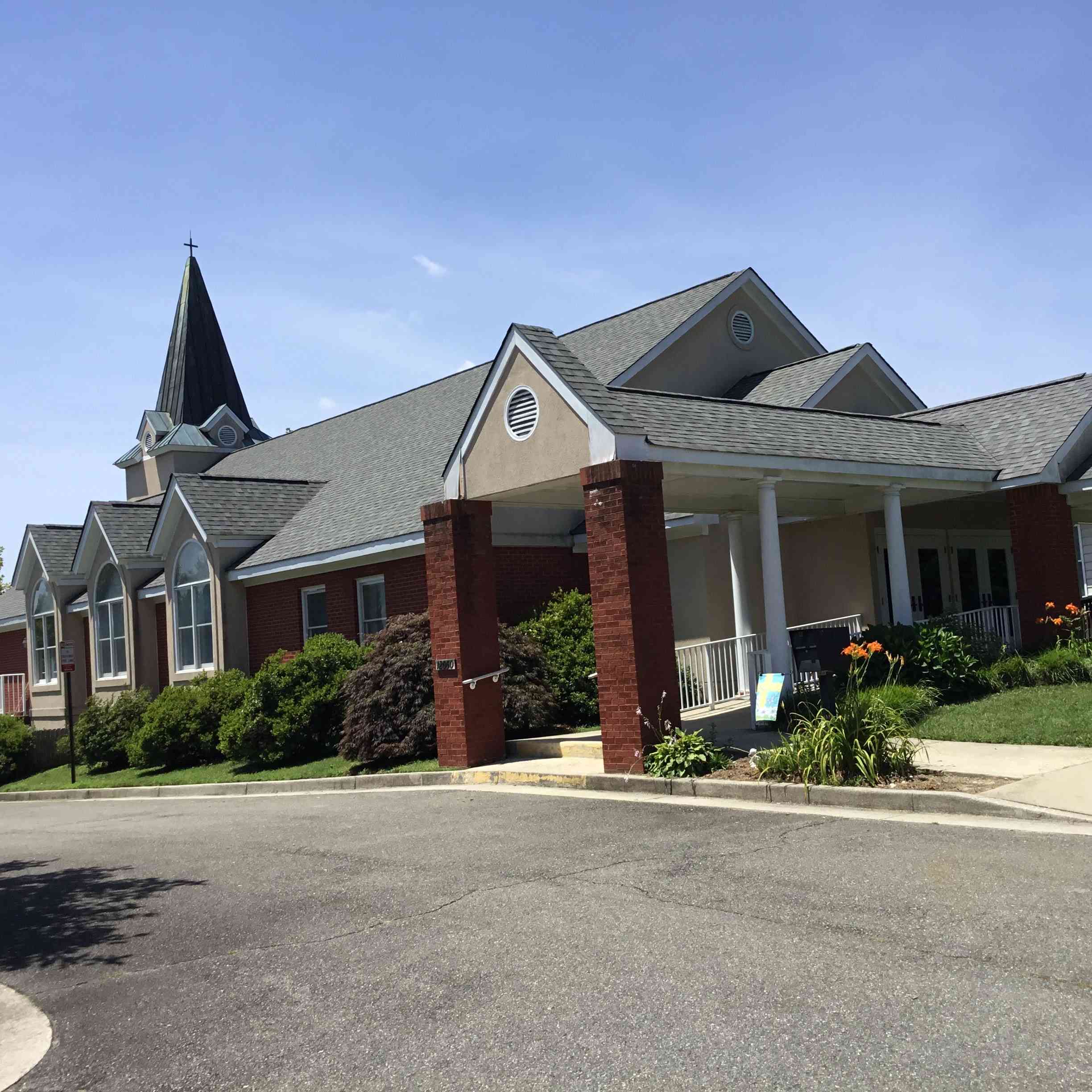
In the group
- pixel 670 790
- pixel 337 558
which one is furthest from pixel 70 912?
pixel 337 558

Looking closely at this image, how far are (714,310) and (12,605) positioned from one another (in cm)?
2877

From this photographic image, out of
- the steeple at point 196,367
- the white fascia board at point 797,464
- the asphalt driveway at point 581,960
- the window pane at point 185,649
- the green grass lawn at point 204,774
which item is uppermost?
the steeple at point 196,367

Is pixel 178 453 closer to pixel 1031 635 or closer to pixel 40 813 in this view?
pixel 40 813

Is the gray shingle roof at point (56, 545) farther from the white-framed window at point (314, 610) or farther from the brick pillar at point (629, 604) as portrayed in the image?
the brick pillar at point (629, 604)

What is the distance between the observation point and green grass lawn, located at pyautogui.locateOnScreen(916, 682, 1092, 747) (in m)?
12.3

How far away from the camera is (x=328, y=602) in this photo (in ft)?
75.4

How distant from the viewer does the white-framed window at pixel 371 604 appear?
72.3 feet

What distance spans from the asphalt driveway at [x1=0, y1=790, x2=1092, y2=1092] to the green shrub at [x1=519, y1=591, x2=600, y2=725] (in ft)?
23.9

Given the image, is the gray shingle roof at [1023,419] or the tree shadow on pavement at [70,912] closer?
the tree shadow on pavement at [70,912]

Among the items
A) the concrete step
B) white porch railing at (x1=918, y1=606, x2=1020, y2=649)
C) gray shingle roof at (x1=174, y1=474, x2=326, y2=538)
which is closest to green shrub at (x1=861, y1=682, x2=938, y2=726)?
the concrete step

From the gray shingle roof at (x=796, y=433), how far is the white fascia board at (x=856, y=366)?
6.92ft

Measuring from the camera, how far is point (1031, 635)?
16.8m

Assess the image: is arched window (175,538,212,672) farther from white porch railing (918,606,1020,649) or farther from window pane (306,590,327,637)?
white porch railing (918,606,1020,649)

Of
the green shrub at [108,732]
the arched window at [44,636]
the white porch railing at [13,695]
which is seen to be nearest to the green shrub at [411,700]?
the green shrub at [108,732]
